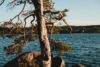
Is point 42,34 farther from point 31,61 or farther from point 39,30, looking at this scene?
point 31,61

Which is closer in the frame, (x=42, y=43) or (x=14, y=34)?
(x=42, y=43)

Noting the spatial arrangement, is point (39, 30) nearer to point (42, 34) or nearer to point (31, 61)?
point (42, 34)

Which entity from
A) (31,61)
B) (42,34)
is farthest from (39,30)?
(31,61)

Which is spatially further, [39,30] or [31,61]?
[31,61]

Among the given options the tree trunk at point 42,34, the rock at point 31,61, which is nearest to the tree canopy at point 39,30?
the tree trunk at point 42,34

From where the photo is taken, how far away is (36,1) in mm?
9109

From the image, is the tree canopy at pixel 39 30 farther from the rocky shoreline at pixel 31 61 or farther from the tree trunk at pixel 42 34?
the rocky shoreline at pixel 31 61

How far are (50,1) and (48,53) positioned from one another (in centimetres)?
496

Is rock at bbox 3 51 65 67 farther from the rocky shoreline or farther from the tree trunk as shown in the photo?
the tree trunk

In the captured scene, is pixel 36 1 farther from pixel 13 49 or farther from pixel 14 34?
pixel 13 49

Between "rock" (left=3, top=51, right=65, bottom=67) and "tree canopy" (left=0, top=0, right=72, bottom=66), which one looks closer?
"tree canopy" (left=0, top=0, right=72, bottom=66)

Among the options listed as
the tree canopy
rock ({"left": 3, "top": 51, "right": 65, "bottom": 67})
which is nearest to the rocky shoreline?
rock ({"left": 3, "top": 51, "right": 65, "bottom": 67})

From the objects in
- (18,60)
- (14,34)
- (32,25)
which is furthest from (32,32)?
(18,60)

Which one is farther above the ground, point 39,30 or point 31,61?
point 39,30
